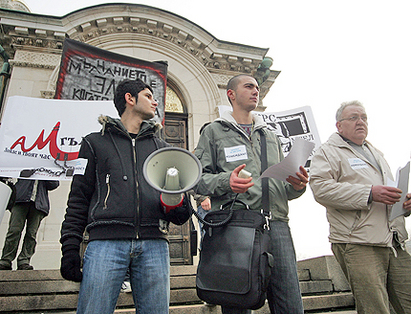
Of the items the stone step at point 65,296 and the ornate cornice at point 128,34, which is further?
the ornate cornice at point 128,34

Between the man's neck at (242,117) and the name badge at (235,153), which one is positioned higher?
the man's neck at (242,117)

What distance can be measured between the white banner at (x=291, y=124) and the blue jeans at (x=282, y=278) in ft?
17.7

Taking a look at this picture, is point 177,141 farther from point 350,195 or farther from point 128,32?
point 350,195

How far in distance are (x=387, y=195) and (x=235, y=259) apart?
56.4 inches

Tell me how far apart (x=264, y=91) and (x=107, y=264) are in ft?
33.0

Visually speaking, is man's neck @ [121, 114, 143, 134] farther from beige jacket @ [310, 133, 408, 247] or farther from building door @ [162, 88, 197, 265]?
building door @ [162, 88, 197, 265]

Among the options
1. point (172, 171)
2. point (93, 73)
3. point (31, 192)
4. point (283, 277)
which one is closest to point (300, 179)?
point (283, 277)

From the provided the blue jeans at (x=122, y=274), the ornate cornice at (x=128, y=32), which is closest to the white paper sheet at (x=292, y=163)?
the blue jeans at (x=122, y=274)

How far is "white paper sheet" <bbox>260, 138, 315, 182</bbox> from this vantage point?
6.68ft

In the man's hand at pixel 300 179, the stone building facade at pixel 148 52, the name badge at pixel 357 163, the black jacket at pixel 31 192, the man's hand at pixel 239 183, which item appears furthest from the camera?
the stone building facade at pixel 148 52

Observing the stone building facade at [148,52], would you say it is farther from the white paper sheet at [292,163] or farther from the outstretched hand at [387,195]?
the white paper sheet at [292,163]

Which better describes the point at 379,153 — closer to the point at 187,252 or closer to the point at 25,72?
the point at 187,252

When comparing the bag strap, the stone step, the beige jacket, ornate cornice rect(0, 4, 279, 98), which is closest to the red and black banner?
ornate cornice rect(0, 4, 279, 98)

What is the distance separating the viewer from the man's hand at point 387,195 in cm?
249
